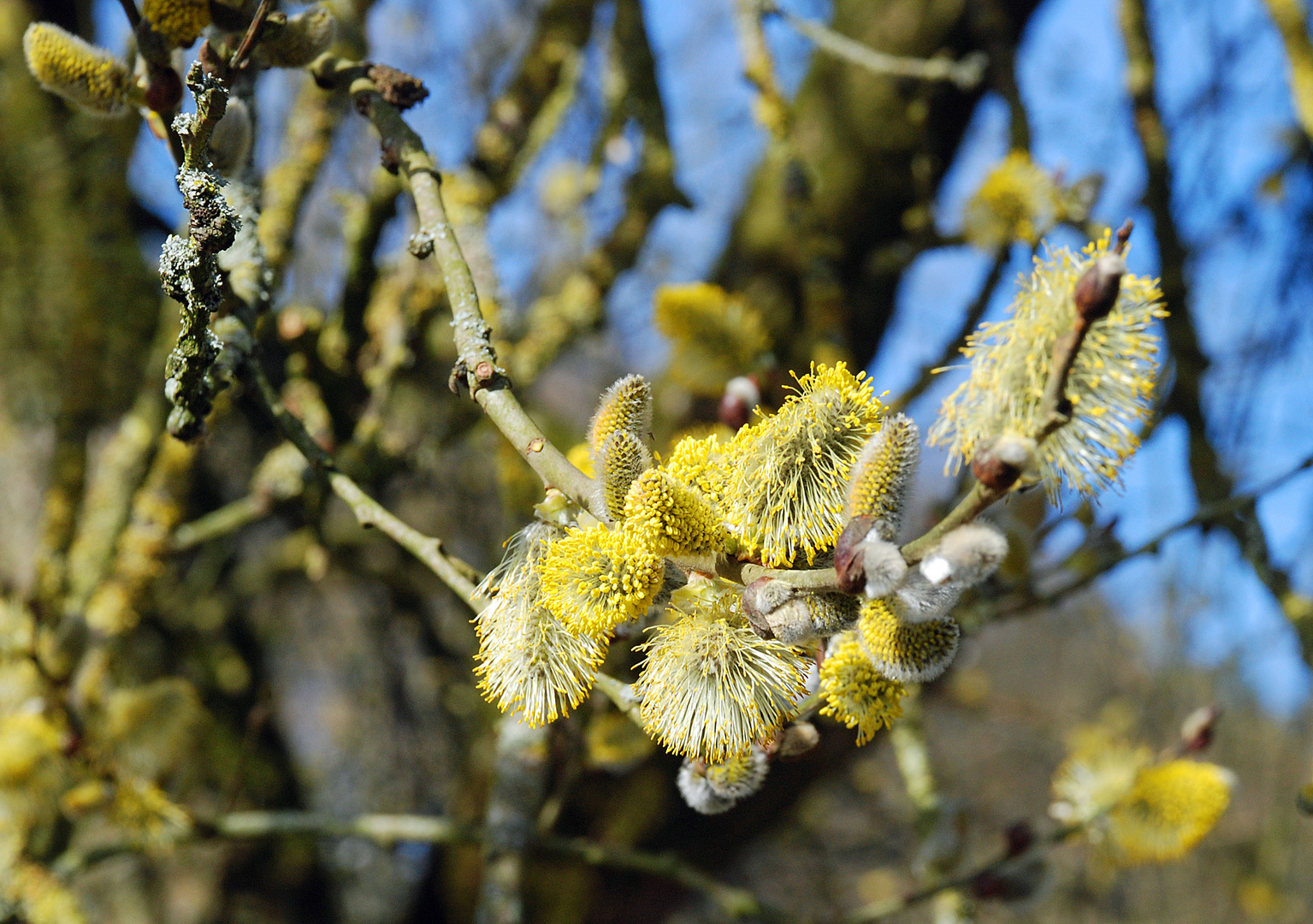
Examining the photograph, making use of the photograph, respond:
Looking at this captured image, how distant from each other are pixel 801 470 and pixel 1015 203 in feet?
4.43

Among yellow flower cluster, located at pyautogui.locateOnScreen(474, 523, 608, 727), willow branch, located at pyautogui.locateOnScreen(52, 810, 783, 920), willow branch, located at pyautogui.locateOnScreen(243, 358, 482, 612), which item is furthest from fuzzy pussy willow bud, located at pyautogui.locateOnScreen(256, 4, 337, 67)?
willow branch, located at pyautogui.locateOnScreen(52, 810, 783, 920)

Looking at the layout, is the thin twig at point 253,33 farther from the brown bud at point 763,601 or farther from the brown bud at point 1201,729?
the brown bud at point 1201,729

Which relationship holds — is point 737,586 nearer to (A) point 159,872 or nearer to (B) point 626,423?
(B) point 626,423

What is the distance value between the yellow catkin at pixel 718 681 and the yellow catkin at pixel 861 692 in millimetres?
39

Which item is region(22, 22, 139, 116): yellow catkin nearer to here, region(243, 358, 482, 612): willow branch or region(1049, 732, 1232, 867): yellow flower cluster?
region(243, 358, 482, 612): willow branch

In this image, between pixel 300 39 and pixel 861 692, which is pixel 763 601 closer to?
pixel 861 692

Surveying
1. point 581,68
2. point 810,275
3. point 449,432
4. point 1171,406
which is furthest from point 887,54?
point 449,432

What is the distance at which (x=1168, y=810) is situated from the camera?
1.45m

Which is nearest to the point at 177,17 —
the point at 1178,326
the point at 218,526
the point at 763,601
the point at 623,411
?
the point at 623,411

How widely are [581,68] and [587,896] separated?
2507 millimetres

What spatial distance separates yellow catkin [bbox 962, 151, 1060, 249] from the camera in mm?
1851

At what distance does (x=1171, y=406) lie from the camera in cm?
205

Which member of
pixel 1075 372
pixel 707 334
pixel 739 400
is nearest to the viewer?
pixel 1075 372

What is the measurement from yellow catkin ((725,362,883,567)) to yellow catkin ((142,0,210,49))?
2.70 ft
